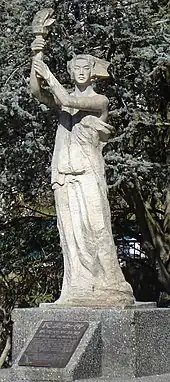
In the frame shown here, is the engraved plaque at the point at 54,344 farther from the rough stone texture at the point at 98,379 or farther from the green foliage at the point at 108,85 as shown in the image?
the green foliage at the point at 108,85

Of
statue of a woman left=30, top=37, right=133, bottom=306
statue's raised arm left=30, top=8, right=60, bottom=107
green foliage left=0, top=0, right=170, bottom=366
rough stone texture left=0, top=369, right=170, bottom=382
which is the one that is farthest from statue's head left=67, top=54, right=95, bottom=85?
green foliage left=0, top=0, right=170, bottom=366

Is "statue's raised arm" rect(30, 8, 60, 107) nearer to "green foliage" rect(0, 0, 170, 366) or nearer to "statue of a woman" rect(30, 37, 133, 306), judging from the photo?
"statue of a woman" rect(30, 37, 133, 306)

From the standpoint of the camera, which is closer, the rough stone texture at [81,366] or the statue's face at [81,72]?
the rough stone texture at [81,366]

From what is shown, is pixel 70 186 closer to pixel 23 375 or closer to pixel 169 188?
pixel 23 375

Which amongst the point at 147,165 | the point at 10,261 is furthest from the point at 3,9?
the point at 10,261

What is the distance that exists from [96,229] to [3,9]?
6.77 meters

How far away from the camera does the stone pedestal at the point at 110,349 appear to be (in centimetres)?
826

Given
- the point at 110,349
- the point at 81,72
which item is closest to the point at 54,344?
the point at 110,349

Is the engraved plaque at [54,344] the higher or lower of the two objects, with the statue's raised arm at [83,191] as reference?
lower

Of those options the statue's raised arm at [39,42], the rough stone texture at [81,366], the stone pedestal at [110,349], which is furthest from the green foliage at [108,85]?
the rough stone texture at [81,366]

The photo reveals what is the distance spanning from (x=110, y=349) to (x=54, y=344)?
477mm

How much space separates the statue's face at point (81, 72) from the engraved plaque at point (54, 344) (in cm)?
230

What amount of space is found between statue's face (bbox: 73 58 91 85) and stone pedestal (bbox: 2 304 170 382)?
218cm

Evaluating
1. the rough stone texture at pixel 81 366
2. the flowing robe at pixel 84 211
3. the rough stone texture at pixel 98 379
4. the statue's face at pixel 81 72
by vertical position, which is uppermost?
the statue's face at pixel 81 72
